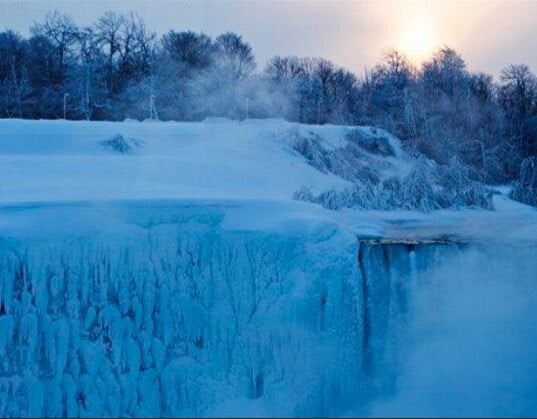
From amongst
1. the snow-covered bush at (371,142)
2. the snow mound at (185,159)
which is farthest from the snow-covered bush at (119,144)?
the snow-covered bush at (371,142)

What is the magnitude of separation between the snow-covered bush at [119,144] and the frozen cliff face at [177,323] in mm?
5971

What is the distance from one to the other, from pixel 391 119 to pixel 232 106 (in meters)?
5.13

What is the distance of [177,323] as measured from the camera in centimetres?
675

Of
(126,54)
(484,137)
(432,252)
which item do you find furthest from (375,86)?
(432,252)

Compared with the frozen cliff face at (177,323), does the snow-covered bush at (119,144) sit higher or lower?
higher

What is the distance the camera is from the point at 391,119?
66.1 ft

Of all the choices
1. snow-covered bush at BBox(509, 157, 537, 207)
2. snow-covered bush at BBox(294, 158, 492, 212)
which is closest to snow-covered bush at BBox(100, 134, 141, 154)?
snow-covered bush at BBox(294, 158, 492, 212)

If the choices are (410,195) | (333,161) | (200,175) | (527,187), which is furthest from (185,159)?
(527,187)

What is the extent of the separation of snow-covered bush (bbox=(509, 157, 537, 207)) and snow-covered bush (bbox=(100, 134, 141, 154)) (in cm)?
825

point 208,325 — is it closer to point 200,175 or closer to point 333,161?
point 200,175

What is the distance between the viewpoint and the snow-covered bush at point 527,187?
46.6 ft

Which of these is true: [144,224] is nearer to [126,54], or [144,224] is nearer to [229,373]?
[229,373]

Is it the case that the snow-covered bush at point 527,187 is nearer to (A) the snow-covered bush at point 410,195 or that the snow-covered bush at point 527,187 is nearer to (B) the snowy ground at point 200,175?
(B) the snowy ground at point 200,175

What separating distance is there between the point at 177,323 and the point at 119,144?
6751mm
